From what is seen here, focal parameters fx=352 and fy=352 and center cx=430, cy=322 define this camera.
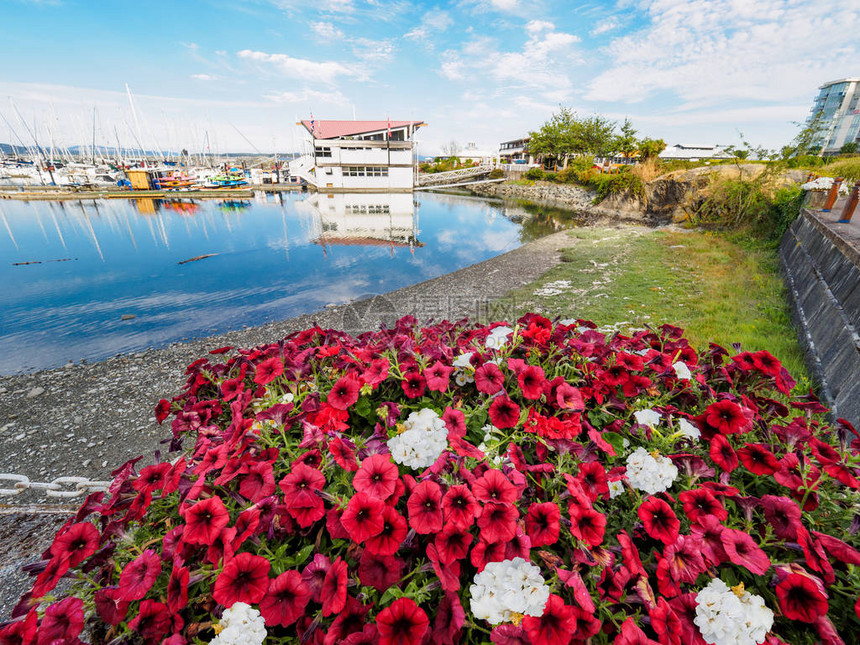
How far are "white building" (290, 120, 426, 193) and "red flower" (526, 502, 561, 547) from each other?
42435 mm

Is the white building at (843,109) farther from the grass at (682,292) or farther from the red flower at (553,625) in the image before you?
the red flower at (553,625)

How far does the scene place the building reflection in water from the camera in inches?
730

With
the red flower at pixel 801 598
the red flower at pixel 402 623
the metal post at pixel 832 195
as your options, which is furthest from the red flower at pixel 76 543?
the metal post at pixel 832 195

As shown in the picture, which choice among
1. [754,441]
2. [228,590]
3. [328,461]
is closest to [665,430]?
[754,441]

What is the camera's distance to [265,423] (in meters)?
1.43

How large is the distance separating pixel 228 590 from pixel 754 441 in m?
2.01

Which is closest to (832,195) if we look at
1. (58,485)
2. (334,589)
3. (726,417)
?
(726,417)

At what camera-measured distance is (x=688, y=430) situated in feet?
4.49

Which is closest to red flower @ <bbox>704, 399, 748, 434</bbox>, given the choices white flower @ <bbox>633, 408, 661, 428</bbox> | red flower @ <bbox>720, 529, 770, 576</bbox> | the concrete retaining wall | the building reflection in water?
white flower @ <bbox>633, 408, 661, 428</bbox>

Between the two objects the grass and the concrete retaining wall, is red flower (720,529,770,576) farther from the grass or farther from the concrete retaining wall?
the grass

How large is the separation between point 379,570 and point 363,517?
153mm

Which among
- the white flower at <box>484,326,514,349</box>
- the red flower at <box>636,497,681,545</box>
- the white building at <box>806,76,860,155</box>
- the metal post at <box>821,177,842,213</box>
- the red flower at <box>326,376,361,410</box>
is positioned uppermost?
the white building at <box>806,76,860,155</box>

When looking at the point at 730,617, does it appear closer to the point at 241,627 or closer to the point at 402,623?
the point at 402,623

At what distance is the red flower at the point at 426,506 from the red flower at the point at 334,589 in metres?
0.22
